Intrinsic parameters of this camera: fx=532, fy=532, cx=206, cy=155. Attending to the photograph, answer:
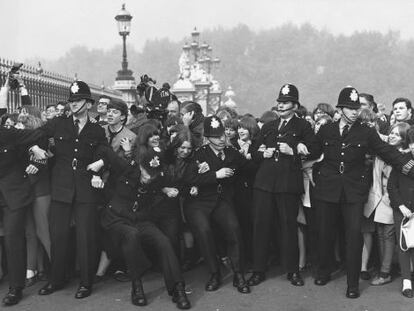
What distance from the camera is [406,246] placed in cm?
588

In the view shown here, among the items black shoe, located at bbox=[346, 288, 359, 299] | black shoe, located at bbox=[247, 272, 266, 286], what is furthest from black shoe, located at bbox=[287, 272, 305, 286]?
black shoe, located at bbox=[346, 288, 359, 299]

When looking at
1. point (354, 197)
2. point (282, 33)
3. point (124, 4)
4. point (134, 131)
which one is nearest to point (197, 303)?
point (354, 197)

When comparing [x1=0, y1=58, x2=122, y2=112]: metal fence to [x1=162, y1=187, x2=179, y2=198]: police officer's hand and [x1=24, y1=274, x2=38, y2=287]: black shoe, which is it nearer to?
[x1=24, y1=274, x2=38, y2=287]: black shoe

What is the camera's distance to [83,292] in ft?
19.0

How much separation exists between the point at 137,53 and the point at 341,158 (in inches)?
3336

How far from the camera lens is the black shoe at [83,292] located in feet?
18.9

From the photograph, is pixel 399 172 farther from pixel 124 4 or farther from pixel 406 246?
pixel 124 4

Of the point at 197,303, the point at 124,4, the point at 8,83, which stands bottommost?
the point at 197,303

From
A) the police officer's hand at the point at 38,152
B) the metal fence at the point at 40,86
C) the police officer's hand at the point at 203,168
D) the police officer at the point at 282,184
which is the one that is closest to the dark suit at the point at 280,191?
the police officer at the point at 282,184

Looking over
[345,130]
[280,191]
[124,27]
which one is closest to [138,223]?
[280,191]

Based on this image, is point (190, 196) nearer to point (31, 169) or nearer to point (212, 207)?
point (212, 207)

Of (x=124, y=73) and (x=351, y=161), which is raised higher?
(x=124, y=73)

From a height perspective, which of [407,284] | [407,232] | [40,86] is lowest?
[407,284]

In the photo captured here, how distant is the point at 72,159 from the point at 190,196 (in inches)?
57.1
